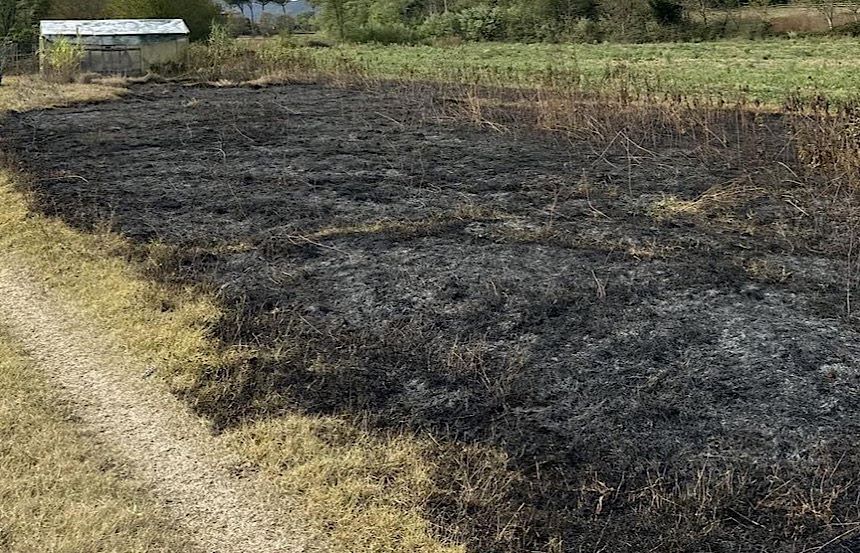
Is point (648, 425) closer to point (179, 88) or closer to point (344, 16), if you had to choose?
point (179, 88)

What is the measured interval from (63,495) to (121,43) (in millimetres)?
18893

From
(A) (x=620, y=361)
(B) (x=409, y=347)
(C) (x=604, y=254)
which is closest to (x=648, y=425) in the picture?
(A) (x=620, y=361)

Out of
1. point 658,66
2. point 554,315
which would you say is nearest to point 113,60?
point 658,66

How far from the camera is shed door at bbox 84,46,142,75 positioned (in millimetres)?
19797

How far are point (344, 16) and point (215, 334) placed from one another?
39.6 m

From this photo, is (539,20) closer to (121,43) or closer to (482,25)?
(482,25)

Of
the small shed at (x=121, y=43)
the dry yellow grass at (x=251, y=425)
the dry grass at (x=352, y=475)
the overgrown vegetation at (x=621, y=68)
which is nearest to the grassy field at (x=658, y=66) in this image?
the overgrown vegetation at (x=621, y=68)

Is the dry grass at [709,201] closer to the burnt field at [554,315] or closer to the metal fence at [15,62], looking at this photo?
the burnt field at [554,315]

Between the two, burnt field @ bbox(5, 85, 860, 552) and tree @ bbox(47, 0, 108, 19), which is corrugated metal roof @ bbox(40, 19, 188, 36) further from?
burnt field @ bbox(5, 85, 860, 552)

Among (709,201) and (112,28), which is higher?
(112,28)

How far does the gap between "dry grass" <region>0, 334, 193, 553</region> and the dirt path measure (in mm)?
88

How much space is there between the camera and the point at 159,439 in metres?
3.60

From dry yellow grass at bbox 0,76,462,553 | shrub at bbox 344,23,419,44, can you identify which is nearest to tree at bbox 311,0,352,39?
shrub at bbox 344,23,419,44

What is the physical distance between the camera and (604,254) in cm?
575
